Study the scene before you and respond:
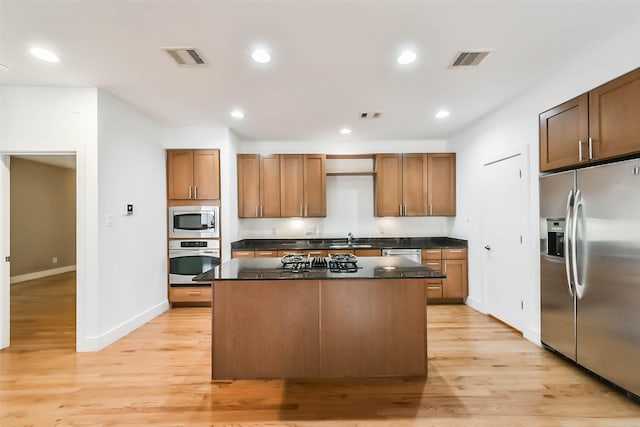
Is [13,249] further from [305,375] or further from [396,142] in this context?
[396,142]

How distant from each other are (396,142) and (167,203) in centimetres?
382

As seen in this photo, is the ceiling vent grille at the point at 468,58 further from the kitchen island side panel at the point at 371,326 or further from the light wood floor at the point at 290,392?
the light wood floor at the point at 290,392

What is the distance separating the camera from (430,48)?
2527mm

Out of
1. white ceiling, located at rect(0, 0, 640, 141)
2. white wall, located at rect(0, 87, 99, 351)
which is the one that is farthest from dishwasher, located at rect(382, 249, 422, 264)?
white wall, located at rect(0, 87, 99, 351)

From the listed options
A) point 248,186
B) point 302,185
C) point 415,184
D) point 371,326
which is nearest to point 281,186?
point 302,185

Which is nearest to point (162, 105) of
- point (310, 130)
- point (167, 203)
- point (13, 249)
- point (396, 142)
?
point (167, 203)

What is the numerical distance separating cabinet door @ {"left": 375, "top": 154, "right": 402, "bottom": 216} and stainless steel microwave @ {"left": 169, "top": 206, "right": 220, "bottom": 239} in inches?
101

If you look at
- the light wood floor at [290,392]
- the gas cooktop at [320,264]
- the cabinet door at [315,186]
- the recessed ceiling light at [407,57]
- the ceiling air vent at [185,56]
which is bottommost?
the light wood floor at [290,392]

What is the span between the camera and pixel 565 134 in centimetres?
287

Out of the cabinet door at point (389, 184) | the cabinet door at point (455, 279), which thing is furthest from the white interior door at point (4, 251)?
the cabinet door at point (455, 279)

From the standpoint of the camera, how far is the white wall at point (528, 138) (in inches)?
98.4

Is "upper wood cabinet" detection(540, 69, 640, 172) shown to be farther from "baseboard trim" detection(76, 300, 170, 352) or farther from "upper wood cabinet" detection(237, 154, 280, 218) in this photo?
"baseboard trim" detection(76, 300, 170, 352)

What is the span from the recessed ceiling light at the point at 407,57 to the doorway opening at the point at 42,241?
478 cm

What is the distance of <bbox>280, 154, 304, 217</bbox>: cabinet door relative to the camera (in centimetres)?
525
